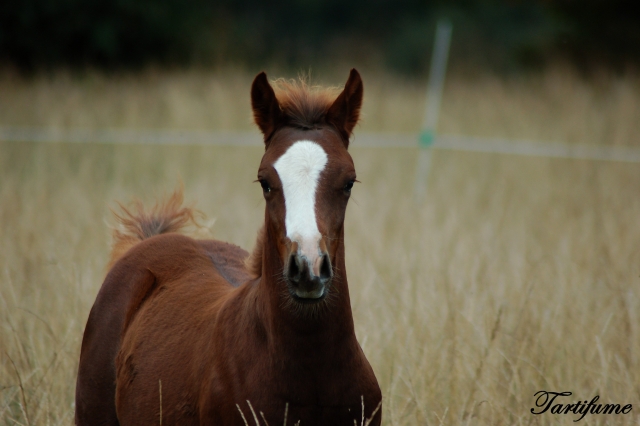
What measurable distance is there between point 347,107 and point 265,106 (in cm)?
32

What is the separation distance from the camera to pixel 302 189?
2.06 meters

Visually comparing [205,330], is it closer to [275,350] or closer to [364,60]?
[275,350]

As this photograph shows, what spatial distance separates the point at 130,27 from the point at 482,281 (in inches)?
550

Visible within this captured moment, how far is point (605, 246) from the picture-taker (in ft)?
17.1

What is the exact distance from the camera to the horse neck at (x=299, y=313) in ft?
7.09

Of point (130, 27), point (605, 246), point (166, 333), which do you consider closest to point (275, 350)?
point (166, 333)

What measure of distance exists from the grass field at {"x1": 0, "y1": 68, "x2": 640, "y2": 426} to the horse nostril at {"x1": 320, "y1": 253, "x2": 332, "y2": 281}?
50.2 inches

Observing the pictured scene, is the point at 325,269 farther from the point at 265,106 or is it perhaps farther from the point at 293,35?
the point at 293,35

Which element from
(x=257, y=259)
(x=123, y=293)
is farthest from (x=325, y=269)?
(x=123, y=293)

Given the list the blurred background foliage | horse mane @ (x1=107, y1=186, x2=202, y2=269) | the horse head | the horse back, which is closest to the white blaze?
the horse head

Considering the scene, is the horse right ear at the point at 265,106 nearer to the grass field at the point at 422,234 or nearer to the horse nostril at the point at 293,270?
the horse nostril at the point at 293,270

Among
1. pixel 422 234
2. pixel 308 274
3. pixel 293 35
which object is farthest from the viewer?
pixel 293 35

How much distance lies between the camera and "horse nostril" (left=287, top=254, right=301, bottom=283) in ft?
6.22

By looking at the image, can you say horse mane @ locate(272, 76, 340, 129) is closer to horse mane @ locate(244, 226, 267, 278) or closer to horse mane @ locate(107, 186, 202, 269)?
horse mane @ locate(244, 226, 267, 278)
